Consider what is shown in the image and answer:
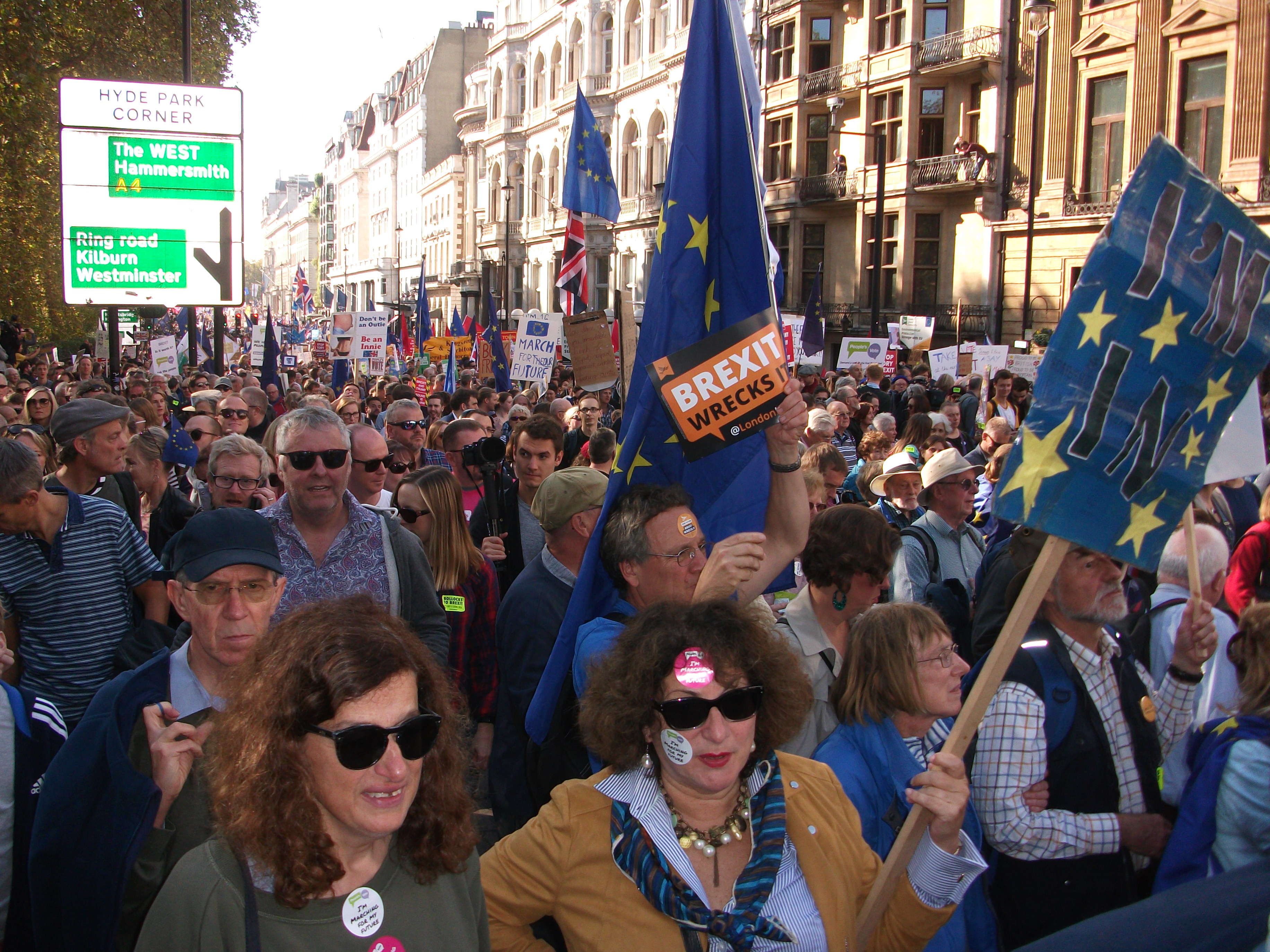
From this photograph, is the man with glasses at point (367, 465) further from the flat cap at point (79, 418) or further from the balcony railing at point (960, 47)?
the balcony railing at point (960, 47)

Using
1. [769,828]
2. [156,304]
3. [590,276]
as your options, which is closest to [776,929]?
[769,828]

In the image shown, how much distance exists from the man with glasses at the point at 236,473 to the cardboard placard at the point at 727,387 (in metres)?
2.84

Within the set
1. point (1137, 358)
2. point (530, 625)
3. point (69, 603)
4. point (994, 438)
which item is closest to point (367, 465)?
point (69, 603)

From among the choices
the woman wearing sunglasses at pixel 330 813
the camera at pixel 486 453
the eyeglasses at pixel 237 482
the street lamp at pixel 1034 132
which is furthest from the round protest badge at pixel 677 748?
the street lamp at pixel 1034 132

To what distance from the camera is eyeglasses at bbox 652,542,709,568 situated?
297 cm

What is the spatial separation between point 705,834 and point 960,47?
29.0m

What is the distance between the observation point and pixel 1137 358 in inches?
88.4

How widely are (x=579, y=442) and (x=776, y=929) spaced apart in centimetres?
762

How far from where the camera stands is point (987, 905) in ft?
9.89

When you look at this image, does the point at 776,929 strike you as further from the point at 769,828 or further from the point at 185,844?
the point at 185,844

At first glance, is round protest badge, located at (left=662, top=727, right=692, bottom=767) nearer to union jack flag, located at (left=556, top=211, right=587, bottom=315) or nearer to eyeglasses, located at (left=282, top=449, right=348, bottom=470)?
eyeglasses, located at (left=282, top=449, right=348, bottom=470)

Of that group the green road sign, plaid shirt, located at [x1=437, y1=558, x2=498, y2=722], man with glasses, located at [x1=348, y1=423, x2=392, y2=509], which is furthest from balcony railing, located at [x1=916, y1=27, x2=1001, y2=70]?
plaid shirt, located at [x1=437, y1=558, x2=498, y2=722]

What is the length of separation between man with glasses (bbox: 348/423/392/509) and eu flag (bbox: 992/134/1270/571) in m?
3.75

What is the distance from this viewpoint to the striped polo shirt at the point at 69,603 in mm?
3867
